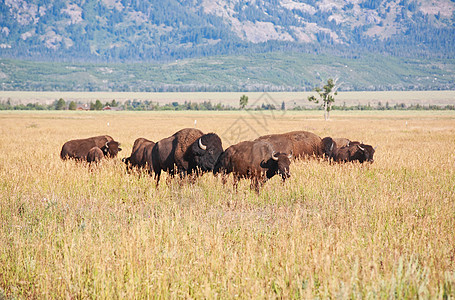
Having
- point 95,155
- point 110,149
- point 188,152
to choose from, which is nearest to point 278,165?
point 188,152

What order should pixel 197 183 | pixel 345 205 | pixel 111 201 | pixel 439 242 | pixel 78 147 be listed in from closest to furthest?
pixel 439 242, pixel 345 205, pixel 111 201, pixel 197 183, pixel 78 147

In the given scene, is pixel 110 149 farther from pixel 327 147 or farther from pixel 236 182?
pixel 327 147

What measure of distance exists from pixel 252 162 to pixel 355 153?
665 cm

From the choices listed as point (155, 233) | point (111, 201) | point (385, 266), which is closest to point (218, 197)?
point (111, 201)

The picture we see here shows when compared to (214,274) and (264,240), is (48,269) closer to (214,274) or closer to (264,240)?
(214,274)

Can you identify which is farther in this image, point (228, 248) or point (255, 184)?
point (255, 184)

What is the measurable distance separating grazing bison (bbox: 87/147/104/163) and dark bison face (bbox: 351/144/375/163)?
8.64 m

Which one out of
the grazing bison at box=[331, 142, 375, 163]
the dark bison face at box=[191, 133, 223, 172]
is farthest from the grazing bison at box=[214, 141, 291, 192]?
the grazing bison at box=[331, 142, 375, 163]

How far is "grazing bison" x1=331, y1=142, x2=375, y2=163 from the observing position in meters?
16.0

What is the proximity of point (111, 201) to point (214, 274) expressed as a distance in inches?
195

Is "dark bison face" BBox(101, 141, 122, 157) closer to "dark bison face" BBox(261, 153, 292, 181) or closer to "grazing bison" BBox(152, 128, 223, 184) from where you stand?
"grazing bison" BBox(152, 128, 223, 184)

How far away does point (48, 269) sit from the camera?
553 cm

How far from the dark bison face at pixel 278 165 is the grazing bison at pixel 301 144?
12.2ft

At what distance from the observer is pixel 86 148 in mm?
16750
